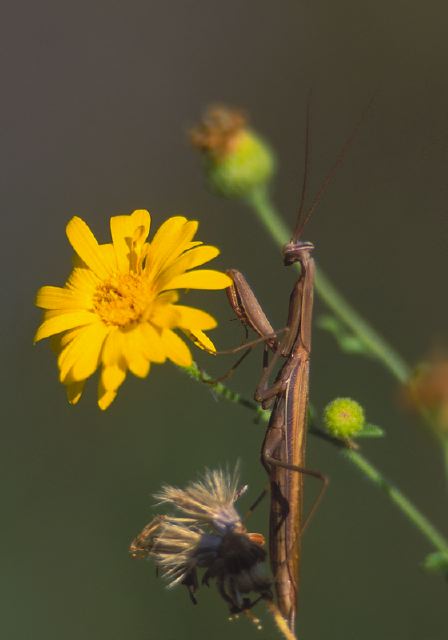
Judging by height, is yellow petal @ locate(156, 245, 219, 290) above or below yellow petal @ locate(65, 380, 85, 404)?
above

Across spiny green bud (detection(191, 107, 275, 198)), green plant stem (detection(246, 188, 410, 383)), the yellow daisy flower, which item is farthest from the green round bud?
the yellow daisy flower

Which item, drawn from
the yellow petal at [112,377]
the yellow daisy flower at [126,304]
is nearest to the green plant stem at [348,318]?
the yellow daisy flower at [126,304]

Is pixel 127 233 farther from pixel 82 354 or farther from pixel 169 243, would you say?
pixel 82 354

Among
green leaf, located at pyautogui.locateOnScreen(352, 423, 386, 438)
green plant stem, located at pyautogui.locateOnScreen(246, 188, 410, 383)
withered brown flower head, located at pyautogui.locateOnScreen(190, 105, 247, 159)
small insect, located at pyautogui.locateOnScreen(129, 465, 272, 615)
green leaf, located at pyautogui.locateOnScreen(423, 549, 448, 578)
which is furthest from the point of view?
withered brown flower head, located at pyautogui.locateOnScreen(190, 105, 247, 159)

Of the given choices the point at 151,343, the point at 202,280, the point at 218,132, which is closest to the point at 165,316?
the point at 151,343

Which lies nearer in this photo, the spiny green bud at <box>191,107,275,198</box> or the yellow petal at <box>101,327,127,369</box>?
the yellow petal at <box>101,327,127,369</box>

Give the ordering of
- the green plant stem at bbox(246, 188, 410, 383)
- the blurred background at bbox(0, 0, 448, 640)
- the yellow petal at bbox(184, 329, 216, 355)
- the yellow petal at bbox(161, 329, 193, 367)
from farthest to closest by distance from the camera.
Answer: the blurred background at bbox(0, 0, 448, 640) < the green plant stem at bbox(246, 188, 410, 383) < the yellow petal at bbox(184, 329, 216, 355) < the yellow petal at bbox(161, 329, 193, 367)

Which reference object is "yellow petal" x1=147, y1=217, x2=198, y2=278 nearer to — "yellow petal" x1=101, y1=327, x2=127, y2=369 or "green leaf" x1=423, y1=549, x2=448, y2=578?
"yellow petal" x1=101, y1=327, x2=127, y2=369

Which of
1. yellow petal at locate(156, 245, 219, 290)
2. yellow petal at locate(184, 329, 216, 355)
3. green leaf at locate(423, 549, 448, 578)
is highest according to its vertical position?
yellow petal at locate(156, 245, 219, 290)
